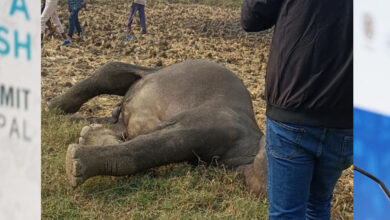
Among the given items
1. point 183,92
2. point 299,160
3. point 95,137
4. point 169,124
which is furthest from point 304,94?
point 183,92

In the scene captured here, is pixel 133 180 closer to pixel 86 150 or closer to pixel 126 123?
pixel 86 150

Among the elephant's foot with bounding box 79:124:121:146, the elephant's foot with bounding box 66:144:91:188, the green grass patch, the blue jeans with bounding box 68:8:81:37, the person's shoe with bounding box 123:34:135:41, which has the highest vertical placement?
the elephant's foot with bounding box 66:144:91:188

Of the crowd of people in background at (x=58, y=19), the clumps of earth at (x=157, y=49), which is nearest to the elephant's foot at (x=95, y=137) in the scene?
the clumps of earth at (x=157, y=49)

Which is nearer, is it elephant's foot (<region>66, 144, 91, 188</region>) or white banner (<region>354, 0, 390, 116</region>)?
white banner (<region>354, 0, 390, 116</region>)

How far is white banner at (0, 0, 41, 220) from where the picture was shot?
61.2 inches

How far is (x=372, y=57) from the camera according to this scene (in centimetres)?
125

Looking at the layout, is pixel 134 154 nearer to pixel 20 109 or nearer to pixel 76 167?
pixel 76 167

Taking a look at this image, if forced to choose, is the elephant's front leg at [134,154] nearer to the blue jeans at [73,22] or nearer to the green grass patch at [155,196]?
the green grass patch at [155,196]

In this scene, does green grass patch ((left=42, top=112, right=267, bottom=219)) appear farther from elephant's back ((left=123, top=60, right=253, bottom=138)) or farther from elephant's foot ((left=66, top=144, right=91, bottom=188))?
elephant's back ((left=123, top=60, right=253, bottom=138))

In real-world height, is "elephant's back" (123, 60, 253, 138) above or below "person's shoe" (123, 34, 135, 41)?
above

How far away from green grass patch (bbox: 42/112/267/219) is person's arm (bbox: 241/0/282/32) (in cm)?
133

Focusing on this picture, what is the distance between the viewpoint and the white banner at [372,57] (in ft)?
4.03

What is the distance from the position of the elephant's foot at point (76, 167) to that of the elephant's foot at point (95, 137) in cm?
63

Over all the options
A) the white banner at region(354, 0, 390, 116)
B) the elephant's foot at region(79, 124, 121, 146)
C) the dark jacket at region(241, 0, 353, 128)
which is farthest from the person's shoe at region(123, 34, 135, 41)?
the white banner at region(354, 0, 390, 116)
